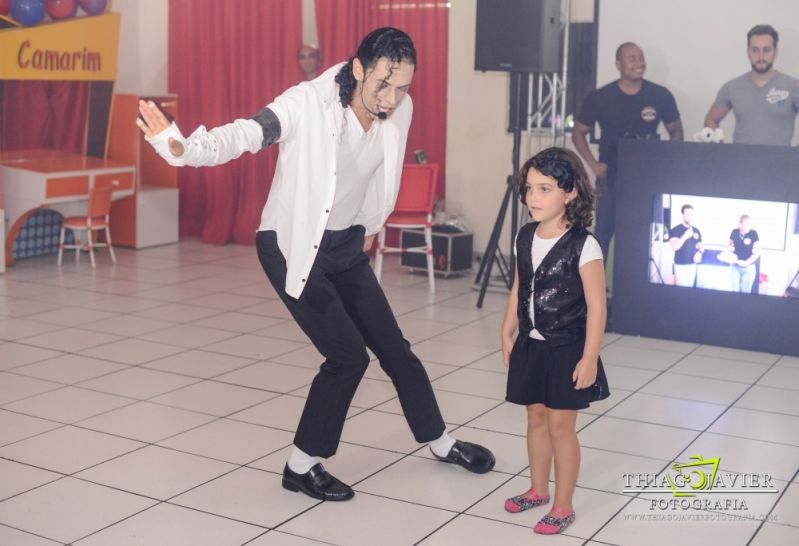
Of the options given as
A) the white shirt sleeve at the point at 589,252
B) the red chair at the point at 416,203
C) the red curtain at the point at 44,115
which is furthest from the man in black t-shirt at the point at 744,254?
the red curtain at the point at 44,115

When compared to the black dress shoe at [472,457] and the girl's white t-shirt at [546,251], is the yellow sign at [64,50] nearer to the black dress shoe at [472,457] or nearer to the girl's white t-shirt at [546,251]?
the black dress shoe at [472,457]

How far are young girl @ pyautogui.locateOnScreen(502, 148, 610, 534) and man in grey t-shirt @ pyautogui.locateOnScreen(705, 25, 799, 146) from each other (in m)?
3.45

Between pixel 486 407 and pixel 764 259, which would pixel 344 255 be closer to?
pixel 486 407

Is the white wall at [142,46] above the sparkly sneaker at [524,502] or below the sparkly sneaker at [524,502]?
above

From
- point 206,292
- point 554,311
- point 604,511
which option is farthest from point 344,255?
point 206,292

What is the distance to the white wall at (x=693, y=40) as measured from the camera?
6.93 metres

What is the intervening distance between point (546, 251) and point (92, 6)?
5846mm

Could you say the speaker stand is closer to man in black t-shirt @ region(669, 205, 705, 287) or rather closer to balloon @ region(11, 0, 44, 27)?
man in black t-shirt @ region(669, 205, 705, 287)

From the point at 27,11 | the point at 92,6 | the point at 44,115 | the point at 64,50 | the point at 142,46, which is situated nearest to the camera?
the point at 27,11

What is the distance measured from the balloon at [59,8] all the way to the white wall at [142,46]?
3.99 ft

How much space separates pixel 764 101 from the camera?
21.0 feet

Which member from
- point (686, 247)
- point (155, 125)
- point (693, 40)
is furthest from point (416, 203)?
point (155, 125)

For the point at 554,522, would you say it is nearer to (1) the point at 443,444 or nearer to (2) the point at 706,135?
(1) the point at 443,444

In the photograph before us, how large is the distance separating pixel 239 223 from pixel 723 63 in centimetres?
402
